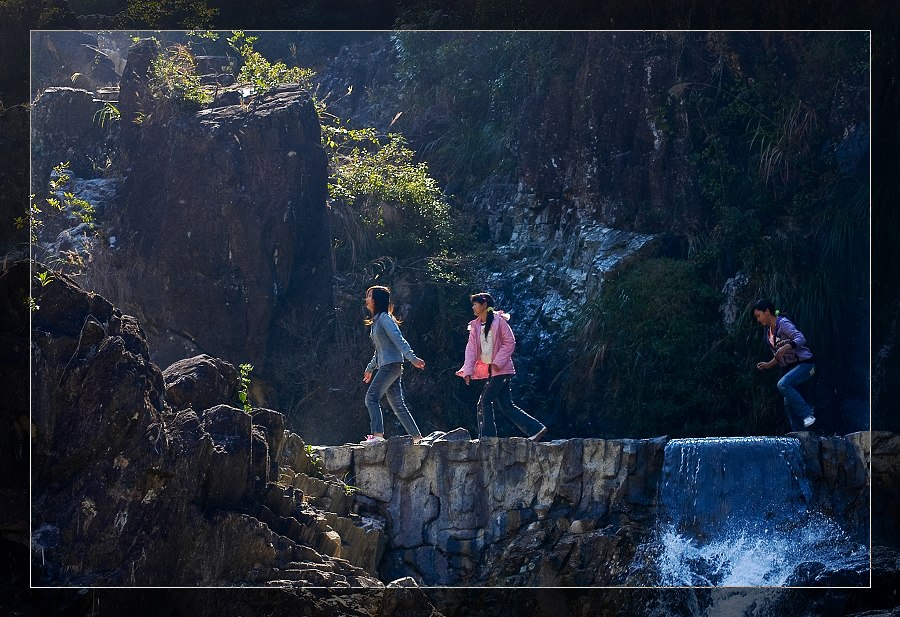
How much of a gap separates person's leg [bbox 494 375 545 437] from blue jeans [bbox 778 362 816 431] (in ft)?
5.74

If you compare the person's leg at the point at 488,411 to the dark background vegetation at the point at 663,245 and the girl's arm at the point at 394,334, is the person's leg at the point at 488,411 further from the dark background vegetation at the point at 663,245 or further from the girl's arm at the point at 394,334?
the dark background vegetation at the point at 663,245

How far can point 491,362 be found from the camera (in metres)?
10.5

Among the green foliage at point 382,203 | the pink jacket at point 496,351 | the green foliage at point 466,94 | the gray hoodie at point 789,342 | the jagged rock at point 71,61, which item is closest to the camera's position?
the pink jacket at point 496,351

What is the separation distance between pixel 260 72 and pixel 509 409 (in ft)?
15.2

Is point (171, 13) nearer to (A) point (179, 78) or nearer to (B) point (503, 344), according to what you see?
(A) point (179, 78)

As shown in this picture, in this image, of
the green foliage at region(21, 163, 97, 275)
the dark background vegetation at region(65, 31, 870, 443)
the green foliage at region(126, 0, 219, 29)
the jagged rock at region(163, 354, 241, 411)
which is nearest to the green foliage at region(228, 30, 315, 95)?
the dark background vegetation at region(65, 31, 870, 443)

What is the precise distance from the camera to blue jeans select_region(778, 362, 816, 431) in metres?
10.6

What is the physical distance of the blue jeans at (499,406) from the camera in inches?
414

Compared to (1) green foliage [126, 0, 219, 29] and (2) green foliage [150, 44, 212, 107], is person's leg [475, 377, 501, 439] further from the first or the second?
(2) green foliage [150, 44, 212, 107]

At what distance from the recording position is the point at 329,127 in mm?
14266

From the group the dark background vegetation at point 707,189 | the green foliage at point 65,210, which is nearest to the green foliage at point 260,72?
the dark background vegetation at point 707,189

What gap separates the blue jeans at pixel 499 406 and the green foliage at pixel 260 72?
170 inches

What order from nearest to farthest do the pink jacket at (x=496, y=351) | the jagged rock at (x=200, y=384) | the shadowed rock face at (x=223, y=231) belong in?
the jagged rock at (x=200, y=384) → the pink jacket at (x=496, y=351) → the shadowed rock face at (x=223, y=231)

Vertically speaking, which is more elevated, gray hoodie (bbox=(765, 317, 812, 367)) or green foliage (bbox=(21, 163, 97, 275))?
green foliage (bbox=(21, 163, 97, 275))
